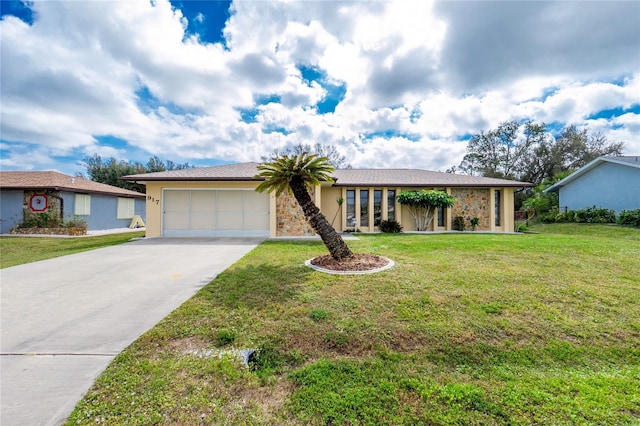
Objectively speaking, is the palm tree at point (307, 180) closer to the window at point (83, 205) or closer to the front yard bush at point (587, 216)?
the window at point (83, 205)

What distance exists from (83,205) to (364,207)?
63.2ft

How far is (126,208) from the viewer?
67.9ft

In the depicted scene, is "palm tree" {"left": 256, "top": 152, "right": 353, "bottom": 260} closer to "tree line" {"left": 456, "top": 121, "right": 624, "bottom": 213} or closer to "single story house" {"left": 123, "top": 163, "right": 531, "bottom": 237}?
"single story house" {"left": 123, "top": 163, "right": 531, "bottom": 237}

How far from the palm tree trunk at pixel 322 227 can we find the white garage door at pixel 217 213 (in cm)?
613

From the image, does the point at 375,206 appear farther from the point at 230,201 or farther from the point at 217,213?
→ the point at 217,213

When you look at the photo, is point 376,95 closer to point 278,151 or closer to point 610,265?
point 610,265

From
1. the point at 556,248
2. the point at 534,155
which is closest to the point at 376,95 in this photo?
the point at 556,248

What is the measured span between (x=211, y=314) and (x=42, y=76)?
15.8 m

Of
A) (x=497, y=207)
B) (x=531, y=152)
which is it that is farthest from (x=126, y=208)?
(x=531, y=152)

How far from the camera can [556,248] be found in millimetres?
7703

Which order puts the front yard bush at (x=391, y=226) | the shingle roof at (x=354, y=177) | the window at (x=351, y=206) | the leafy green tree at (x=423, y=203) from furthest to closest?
the window at (x=351, y=206), the front yard bush at (x=391, y=226), the leafy green tree at (x=423, y=203), the shingle roof at (x=354, y=177)

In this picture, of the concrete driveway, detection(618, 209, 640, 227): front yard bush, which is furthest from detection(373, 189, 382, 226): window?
detection(618, 209, 640, 227): front yard bush

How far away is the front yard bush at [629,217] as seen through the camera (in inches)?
545

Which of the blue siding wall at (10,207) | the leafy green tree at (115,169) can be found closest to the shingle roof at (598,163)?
the blue siding wall at (10,207)
